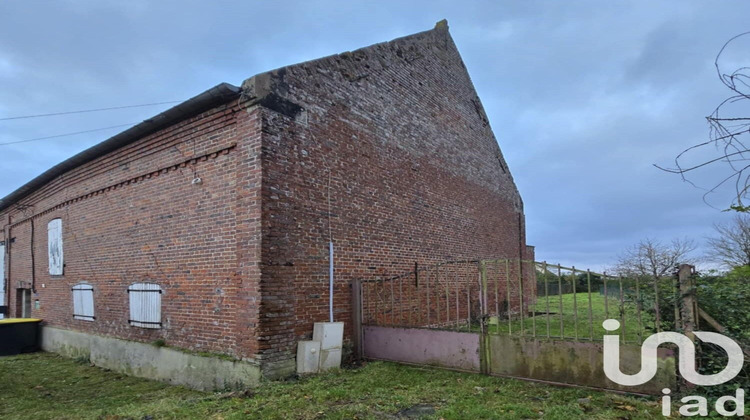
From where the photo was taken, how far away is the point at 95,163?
10.8 meters

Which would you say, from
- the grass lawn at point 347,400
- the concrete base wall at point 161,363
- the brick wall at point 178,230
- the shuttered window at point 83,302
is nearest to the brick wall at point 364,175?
the brick wall at point 178,230

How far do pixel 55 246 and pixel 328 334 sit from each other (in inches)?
393

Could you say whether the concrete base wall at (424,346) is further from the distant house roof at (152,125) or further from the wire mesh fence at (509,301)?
the distant house roof at (152,125)

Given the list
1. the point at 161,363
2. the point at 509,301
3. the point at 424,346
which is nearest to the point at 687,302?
the point at 509,301

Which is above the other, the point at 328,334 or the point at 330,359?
the point at 328,334

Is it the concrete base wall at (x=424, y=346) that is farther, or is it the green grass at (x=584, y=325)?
the concrete base wall at (x=424, y=346)

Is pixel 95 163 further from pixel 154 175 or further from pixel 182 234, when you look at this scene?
pixel 182 234

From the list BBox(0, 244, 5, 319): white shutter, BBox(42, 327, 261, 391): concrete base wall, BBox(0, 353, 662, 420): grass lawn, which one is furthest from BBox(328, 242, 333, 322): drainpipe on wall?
BBox(0, 244, 5, 319): white shutter

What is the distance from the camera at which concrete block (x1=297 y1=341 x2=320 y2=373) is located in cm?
736

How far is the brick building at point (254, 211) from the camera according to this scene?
7289mm

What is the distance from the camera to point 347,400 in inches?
237

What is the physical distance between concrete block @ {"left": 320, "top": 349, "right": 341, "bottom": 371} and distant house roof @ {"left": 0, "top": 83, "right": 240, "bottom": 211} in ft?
14.9

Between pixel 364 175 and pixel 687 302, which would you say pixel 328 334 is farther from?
pixel 687 302

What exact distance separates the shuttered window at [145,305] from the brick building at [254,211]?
0.04m
